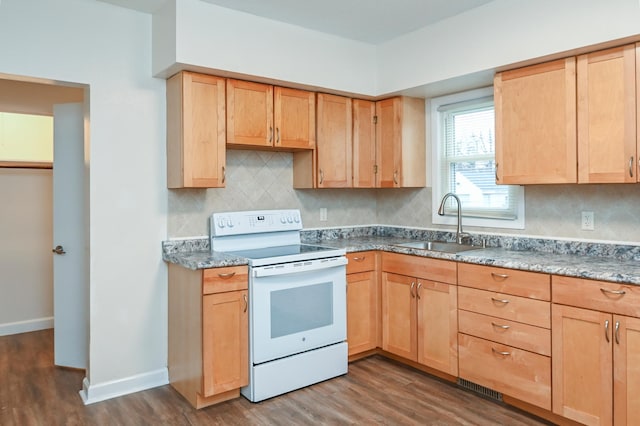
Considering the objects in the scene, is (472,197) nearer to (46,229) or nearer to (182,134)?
(182,134)

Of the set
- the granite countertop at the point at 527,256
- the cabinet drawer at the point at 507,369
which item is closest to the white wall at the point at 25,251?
the granite countertop at the point at 527,256

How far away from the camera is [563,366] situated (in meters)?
2.47

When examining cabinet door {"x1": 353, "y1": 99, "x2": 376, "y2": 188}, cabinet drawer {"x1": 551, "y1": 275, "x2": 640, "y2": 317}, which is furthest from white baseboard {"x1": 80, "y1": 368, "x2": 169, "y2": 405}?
cabinet drawer {"x1": 551, "y1": 275, "x2": 640, "y2": 317}

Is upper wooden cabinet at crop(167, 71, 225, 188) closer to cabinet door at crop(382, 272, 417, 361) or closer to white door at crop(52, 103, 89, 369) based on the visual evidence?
white door at crop(52, 103, 89, 369)

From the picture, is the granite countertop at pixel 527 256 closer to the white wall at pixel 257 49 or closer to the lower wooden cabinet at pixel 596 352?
the lower wooden cabinet at pixel 596 352

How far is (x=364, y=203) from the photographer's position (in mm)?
4348

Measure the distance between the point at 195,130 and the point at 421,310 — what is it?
6.42ft

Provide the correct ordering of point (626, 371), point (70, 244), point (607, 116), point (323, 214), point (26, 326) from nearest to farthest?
point (626, 371)
point (607, 116)
point (70, 244)
point (323, 214)
point (26, 326)

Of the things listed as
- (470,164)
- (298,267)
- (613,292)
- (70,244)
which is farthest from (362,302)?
(70,244)

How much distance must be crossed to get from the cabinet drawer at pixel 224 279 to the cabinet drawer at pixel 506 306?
4.52ft

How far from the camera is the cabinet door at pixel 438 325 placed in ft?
9.98

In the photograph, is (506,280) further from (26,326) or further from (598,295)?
(26,326)

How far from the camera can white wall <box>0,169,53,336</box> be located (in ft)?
14.6

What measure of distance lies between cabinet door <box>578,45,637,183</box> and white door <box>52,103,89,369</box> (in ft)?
11.2
